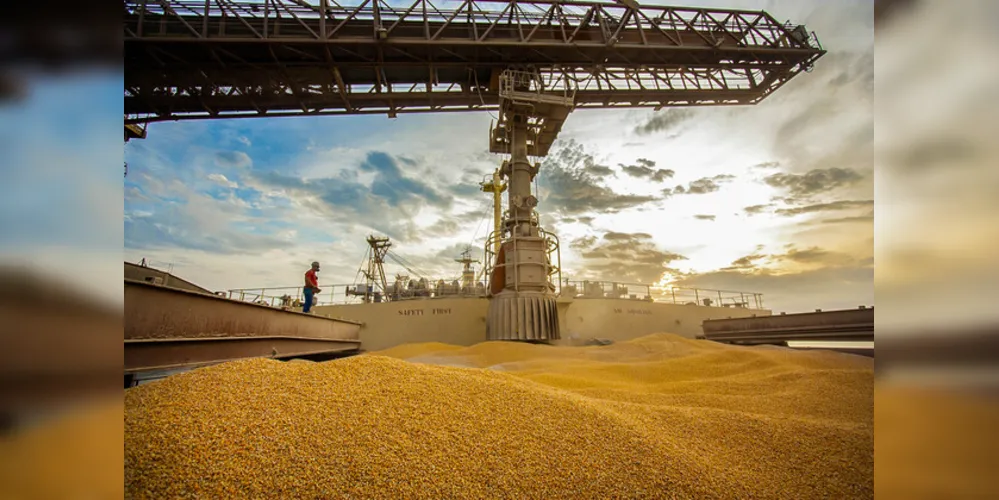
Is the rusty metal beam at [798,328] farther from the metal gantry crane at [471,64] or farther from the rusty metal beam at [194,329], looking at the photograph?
the rusty metal beam at [194,329]

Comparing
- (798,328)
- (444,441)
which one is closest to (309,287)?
(444,441)

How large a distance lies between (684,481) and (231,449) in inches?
80.0

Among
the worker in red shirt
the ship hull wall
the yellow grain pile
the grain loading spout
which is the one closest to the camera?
the yellow grain pile

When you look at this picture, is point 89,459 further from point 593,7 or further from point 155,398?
point 593,7

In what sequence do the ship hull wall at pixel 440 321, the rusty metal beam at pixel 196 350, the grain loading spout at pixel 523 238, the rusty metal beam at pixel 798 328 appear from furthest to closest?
the ship hull wall at pixel 440 321 < the grain loading spout at pixel 523 238 < the rusty metal beam at pixel 798 328 < the rusty metal beam at pixel 196 350

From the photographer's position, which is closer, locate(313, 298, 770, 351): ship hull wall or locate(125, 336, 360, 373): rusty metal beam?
locate(125, 336, 360, 373): rusty metal beam

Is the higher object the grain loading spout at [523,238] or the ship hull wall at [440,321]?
the grain loading spout at [523,238]

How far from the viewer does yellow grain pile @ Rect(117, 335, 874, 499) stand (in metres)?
1.67

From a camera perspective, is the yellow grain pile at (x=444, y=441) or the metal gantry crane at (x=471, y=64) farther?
the metal gantry crane at (x=471, y=64)

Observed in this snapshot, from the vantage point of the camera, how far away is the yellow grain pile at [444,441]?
167 centimetres

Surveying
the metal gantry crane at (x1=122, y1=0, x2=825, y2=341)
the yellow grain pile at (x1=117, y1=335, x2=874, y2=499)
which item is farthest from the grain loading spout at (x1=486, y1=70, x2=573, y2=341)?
the yellow grain pile at (x1=117, y1=335, x2=874, y2=499)

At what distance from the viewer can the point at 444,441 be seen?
2.03 meters

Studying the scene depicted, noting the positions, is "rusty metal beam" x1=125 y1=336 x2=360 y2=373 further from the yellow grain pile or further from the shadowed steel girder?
the shadowed steel girder

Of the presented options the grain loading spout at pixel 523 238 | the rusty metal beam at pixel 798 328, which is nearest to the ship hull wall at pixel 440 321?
the grain loading spout at pixel 523 238
